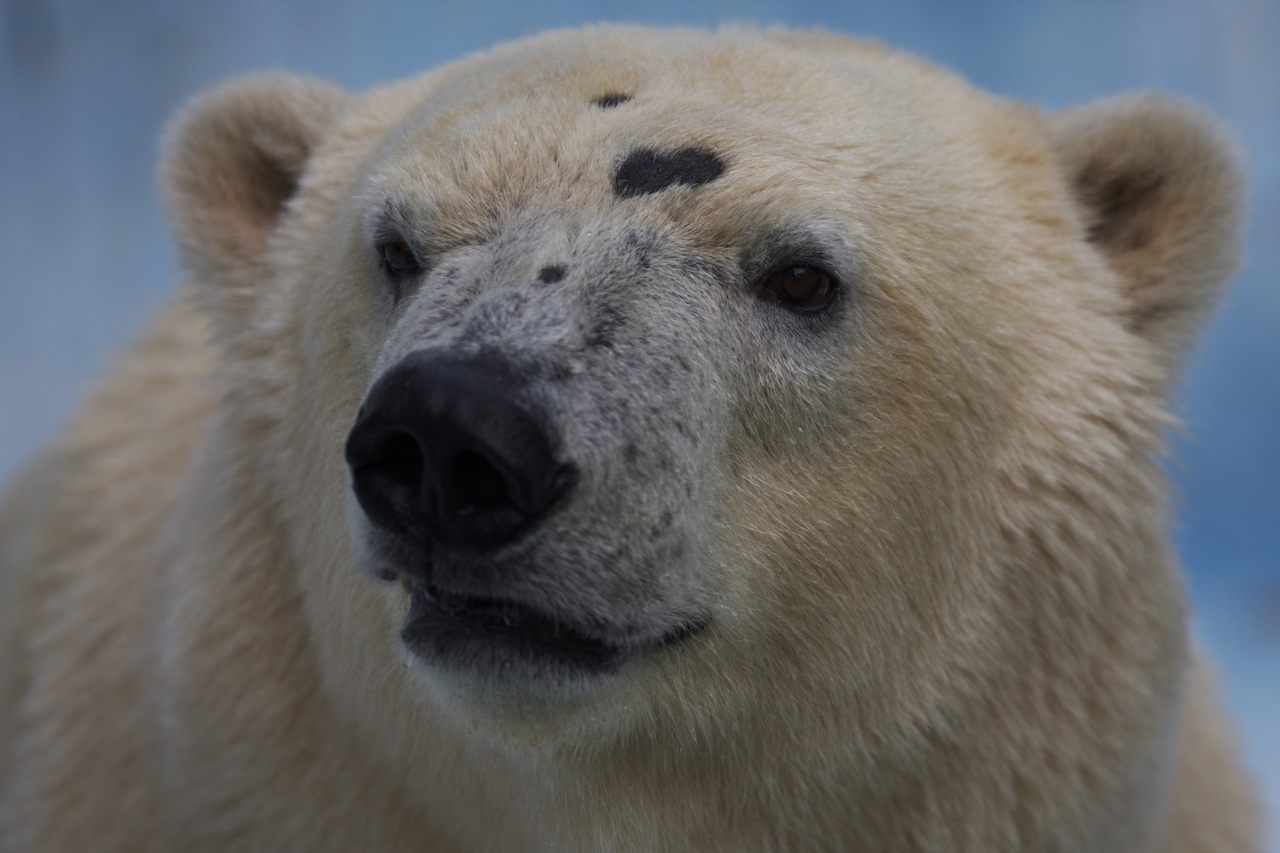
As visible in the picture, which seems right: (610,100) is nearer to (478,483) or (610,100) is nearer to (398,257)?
(398,257)

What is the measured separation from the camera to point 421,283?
7.06 ft

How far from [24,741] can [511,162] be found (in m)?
2.02

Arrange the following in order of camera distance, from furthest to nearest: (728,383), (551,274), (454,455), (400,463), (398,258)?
1. (398,258)
2. (728,383)
3. (551,274)
4. (400,463)
5. (454,455)

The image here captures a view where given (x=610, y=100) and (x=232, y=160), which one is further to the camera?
(x=232, y=160)

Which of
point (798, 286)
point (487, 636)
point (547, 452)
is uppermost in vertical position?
point (798, 286)

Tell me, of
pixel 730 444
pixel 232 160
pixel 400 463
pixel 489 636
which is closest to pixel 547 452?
pixel 400 463

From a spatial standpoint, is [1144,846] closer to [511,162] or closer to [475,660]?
[475,660]

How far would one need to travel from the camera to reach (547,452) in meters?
1.69

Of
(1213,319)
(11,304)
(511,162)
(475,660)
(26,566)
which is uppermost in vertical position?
(1213,319)

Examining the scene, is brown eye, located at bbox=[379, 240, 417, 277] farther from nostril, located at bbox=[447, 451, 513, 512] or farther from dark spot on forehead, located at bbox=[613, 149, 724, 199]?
nostril, located at bbox=[447, 451, 513, 512]

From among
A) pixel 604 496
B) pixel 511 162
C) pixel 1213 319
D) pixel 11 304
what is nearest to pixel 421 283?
pixel 511 162

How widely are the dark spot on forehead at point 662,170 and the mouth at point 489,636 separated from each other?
739 mm

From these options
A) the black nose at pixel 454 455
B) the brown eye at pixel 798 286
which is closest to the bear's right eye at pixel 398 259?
the black nose at pixel 454 455

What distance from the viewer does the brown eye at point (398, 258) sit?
7.32 feet
